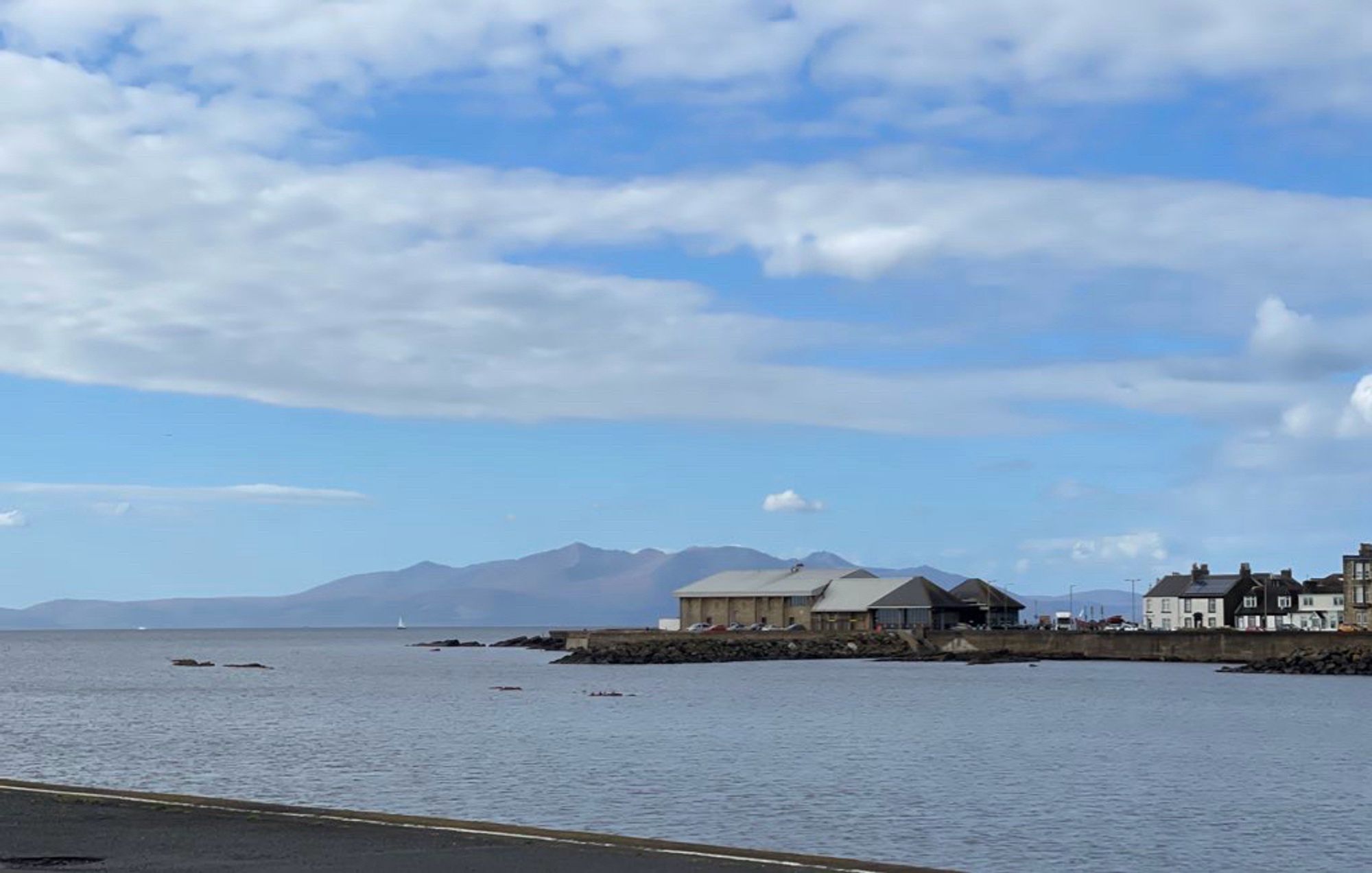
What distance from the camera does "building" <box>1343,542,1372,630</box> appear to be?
155 m

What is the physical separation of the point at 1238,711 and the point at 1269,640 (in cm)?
6023

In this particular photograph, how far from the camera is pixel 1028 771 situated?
156ft

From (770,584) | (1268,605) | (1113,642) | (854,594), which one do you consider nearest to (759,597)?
(770,584)

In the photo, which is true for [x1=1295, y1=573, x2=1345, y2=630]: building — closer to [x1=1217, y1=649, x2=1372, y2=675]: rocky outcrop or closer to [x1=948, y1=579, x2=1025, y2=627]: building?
[x1=948, y1=579, x2=1025, y2=627]: building

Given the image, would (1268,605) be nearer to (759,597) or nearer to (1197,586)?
(1197,586)

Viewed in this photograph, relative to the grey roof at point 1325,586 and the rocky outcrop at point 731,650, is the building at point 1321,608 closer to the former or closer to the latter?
A: the grey roof at point 1325,586

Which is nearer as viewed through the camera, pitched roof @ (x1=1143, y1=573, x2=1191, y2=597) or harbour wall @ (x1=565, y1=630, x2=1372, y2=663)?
harbour wall @ (x1=565, y1=630, x2=1372, y2=663)

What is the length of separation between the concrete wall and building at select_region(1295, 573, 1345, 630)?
33.1 metres

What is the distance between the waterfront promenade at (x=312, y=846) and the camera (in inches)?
747

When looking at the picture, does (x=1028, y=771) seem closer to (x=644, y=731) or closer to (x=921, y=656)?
(x=644, y=731)

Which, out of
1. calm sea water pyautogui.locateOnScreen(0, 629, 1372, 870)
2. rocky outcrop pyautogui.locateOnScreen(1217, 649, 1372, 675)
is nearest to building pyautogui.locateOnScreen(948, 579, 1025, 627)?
rocky outcrop pyautogui.locateOnScreen(1217, 649, 1372, 675)

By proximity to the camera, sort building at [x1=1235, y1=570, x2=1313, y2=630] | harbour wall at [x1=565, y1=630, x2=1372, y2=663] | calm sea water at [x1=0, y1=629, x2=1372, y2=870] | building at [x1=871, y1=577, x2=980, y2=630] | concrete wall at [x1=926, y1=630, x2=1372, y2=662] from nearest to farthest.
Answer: calm sea water at [x1=0, y1=629, x2=1372, y2=870], concrete wall at [x1=926, y1=630, x2=1372, y2=662], harbour wall at [x1=565, y1=630, x2=1372, y2=663], building at [x1=871, y1=577, x2=980, y2=630], building at [x1=1235, y1=570, x2=1313, y2=630]

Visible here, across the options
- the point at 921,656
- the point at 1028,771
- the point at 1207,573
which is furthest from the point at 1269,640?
the point at 1028,771

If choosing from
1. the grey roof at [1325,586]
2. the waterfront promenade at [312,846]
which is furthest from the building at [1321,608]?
the waterfront promenade at [312,846]
